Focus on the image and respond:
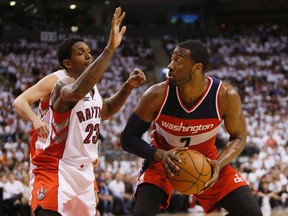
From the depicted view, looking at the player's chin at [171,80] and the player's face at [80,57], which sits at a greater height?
the player's face at [80,57]

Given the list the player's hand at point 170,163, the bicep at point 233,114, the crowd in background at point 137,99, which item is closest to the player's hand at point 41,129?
the player's hand at point 170,163

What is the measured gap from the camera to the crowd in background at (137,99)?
1188 centimetres

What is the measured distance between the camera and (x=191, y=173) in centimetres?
416

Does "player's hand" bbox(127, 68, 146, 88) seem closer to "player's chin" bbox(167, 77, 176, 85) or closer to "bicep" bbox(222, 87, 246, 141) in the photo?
"player's chin" bbox(167, 77, 176, 85)

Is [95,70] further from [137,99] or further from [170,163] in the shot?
[137,99]

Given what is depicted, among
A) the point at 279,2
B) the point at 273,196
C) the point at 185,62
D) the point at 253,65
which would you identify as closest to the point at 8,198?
the point at 273,196

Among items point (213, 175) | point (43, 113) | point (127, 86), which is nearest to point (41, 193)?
point (43, 113)

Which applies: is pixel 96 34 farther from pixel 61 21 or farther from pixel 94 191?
pixel 94 191

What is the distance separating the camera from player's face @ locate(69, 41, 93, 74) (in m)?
4.62

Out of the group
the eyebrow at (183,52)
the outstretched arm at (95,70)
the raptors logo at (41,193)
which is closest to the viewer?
the outstretched arm at (95,70)

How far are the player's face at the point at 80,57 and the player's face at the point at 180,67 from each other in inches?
26.7

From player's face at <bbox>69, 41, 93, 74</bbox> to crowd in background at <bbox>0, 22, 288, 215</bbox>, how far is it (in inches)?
253

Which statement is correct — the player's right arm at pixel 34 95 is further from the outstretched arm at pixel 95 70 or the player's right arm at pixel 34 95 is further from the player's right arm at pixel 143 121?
the player's right arm at pixel 143 121

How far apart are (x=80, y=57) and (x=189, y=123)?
3.31ft
